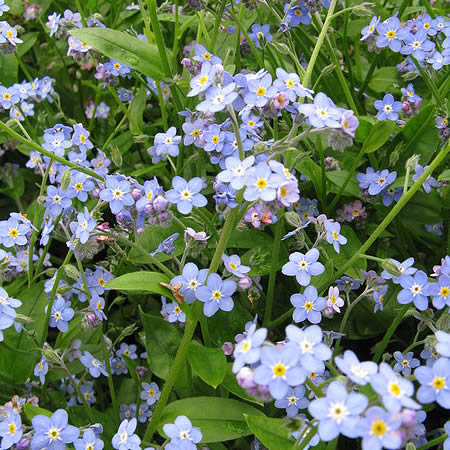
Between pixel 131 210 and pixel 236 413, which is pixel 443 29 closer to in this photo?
pixel 131 210

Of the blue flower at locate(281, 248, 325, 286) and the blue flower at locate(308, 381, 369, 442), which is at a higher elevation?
the blue flower at locate(308, 381, 369, 442)

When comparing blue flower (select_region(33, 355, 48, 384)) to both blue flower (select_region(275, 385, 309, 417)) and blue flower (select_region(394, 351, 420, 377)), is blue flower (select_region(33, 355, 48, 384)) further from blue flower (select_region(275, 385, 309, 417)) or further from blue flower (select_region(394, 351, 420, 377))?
blue flower (select_region(394, 351, 420, 377))

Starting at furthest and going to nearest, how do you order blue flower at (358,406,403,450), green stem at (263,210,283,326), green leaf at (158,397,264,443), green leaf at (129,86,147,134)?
green leaf at (129,86,147,134), green stem at (263,210,283,326), green leaf at (158,397,264,443), blue flower at (358,406,403,450)

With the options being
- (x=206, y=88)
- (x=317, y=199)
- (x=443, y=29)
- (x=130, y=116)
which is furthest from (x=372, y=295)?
(x=130, y=116)

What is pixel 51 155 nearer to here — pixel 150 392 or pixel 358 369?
pixel 150 392

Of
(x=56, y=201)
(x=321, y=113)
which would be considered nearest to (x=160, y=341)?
(x=56, y=201)

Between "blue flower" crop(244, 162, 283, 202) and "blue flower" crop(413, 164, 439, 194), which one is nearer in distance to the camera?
"blue flower" crop(244, 162, 283, 202)

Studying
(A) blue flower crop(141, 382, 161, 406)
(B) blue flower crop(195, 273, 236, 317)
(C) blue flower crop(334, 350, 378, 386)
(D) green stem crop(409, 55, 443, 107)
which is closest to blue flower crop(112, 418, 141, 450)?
(B) blue flower crop(195, 273, 236, 317)
